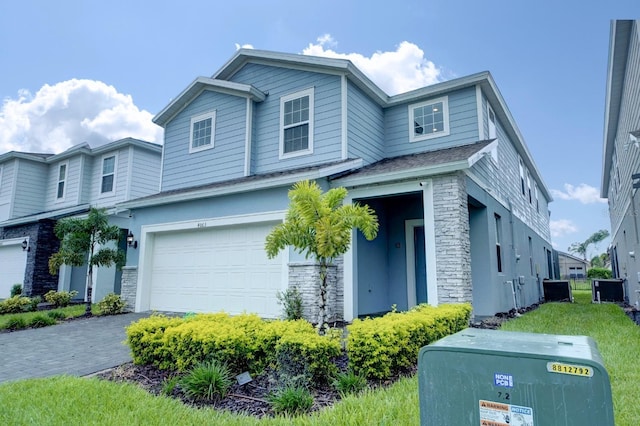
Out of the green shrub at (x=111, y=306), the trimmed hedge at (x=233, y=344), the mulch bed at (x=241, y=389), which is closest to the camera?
the mulch bed at (x=241, y=389)

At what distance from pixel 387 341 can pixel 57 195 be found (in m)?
18.7

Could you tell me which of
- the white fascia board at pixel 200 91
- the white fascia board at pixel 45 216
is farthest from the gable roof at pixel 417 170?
the white fascia board at pixel 45 216

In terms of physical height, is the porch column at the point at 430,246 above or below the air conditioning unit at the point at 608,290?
above

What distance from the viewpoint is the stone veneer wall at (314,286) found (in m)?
8.23

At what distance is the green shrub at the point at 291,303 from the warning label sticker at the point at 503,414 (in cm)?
660

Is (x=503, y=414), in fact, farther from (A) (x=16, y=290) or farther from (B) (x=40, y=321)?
(A) (x=16, y=290)

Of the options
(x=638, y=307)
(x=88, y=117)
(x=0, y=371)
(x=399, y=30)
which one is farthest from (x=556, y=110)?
(x=88, y=117)

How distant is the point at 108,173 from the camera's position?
1664cm

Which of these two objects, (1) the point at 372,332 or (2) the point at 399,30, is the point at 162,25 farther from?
(1) the point at 372,332

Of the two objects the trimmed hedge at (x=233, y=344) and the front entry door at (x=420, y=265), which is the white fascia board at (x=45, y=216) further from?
the front entry door at (x=420, y=265)

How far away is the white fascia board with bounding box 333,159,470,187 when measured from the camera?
24.8ft

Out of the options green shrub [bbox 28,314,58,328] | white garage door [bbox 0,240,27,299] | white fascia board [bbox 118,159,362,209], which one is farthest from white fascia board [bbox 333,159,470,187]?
white garage door [bbox 0,240,27,299]

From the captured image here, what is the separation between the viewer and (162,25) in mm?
8070

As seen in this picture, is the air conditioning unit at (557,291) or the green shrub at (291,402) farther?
the air conditioning unit at (557,291)
